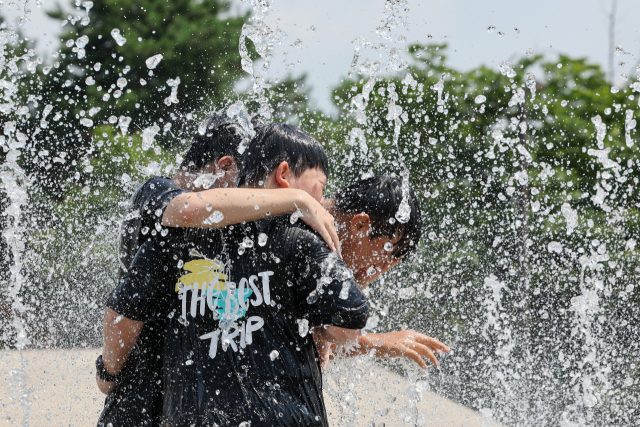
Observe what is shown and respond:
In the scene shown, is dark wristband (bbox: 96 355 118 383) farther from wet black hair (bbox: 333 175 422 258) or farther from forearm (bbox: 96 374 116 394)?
wet black hair (bbox: 333 175 422 258)

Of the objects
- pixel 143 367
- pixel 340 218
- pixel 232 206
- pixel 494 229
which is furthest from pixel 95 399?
pixel 494 229

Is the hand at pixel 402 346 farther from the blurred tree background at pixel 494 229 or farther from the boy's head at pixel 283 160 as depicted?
the blurred tree background at pixel 494 229

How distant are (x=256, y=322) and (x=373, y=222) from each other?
0.71 meters

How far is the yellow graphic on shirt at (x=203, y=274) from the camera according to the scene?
144 centimetres

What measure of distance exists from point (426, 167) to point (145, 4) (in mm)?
9925

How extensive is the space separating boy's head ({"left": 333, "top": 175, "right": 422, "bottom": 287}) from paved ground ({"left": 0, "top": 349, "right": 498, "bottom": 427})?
213 cm

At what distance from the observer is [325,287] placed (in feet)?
4.44

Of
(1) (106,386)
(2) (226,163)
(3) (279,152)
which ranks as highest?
(3) (279,152)

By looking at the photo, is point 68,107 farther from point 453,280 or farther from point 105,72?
point 453,280

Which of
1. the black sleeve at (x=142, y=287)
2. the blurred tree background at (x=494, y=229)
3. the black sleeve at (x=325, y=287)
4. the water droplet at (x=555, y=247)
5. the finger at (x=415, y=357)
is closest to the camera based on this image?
the black sleeve at (x=325, y=287)

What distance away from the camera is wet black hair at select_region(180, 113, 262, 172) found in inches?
88.0

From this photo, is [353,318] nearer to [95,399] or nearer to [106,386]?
[106,386]

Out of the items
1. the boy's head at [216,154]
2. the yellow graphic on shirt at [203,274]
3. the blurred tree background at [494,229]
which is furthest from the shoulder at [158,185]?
the blurred tree background at [494,229]

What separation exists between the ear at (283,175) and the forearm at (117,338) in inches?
21.6
